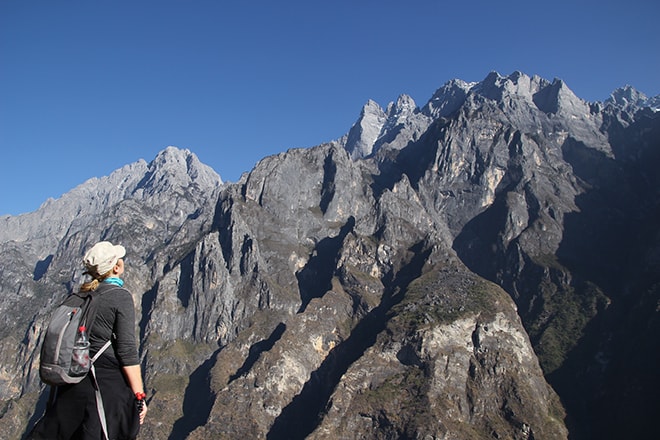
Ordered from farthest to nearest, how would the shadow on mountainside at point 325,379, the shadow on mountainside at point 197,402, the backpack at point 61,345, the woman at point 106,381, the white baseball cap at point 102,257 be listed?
the shadow on mountainside at point 197,402 < the shadow on mountainside at point 325,379 < the white baseball cap at point 102,257 < the woman at point 106,381 < the backpack at point 61,345

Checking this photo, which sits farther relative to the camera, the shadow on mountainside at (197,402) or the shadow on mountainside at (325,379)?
the shadow on mountainside at (197,402)

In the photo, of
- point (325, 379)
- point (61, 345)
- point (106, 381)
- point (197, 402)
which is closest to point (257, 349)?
point (197, 402)

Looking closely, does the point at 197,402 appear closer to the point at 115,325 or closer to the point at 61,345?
the point at 115,325

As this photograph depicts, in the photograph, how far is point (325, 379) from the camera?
178 m

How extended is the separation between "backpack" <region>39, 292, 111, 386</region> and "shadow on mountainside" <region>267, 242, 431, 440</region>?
144 meters

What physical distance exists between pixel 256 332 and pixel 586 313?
432 feet

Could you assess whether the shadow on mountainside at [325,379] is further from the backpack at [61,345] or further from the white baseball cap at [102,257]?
the backpack at [61,345]

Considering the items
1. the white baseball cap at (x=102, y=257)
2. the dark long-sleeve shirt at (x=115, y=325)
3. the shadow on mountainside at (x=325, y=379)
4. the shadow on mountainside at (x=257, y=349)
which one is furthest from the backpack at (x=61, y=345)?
the shadow on mountainside at (x=257, y=349)

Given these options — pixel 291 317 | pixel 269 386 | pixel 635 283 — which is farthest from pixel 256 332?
pixel 635 283

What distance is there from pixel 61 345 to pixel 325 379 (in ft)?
590

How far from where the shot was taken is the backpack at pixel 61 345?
6.82 meters

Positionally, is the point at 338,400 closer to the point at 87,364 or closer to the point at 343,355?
the point at 343,355

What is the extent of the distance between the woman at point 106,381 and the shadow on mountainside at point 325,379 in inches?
5617

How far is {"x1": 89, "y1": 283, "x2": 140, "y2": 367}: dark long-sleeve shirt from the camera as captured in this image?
23.9ft
